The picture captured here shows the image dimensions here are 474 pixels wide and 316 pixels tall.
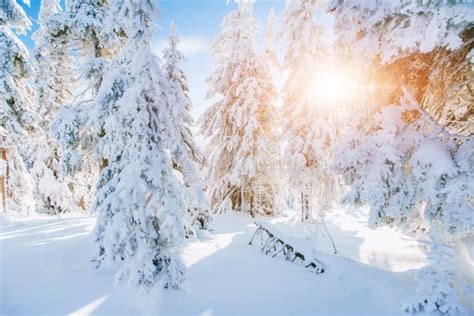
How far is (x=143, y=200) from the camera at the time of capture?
555cm

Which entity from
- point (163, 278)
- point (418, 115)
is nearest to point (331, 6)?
point (418, 115)

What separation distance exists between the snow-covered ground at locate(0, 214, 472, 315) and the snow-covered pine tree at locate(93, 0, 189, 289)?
0.63m

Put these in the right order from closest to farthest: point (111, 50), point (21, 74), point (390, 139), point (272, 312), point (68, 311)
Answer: point (68, 311), point (272, 312), point (390, 139), point (111, 50), point (21, 74)

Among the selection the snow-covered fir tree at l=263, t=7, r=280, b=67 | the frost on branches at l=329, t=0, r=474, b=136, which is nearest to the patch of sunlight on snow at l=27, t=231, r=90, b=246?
the frost on branches at l=329, t=0, r=474, b=136

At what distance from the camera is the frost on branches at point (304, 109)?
14.0m

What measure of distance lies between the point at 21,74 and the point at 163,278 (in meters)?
14.8

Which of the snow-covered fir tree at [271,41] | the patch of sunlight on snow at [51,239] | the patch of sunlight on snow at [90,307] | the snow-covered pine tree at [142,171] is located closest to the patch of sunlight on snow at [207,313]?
the snow-covered pine tree at [142,171]

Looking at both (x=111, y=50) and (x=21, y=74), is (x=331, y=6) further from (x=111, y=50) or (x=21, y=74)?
(x=21, y=74)

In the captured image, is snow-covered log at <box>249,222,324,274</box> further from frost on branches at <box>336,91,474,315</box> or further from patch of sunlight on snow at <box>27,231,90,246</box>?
patch of sunlight on snow at <box>27,231,90,246</box>

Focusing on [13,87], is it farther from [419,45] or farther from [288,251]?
[419,45]

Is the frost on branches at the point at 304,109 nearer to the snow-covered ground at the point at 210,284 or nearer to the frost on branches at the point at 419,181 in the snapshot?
the snow-covered ground at the point at 210,284

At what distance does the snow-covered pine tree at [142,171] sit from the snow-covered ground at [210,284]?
0.63 m

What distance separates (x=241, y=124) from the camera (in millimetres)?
15922

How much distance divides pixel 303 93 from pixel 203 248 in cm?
986
